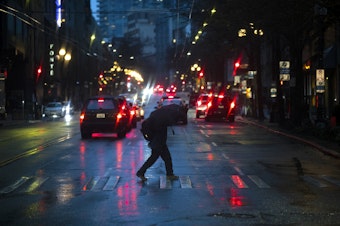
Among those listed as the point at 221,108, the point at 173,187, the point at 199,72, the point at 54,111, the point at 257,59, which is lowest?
the point at 173,187

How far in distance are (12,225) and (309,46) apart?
4061cm

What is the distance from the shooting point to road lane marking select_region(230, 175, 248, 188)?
41.5 ft

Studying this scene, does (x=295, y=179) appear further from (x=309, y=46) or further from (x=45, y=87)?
(x=45, y=87)

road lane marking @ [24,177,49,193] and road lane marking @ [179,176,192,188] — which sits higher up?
road lane marking @ [24,177,49,193]

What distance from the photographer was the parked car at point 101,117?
2636cm

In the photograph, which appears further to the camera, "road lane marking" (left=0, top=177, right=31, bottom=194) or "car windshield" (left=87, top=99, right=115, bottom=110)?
"car windshield" (left=87, top=99, right=115, bottom=110)

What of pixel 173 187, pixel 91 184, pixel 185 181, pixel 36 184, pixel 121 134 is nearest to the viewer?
pixel 173 187

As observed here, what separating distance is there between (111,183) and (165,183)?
44.4 inches

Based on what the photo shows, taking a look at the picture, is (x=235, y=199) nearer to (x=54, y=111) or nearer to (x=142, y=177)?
(x=142, y=177)

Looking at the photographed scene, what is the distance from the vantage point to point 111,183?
12914 mm

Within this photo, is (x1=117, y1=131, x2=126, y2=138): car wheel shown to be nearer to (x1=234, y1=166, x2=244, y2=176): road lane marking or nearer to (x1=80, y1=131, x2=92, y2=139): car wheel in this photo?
(x1=80, y1=131, x2=92, y2=139): car wheel

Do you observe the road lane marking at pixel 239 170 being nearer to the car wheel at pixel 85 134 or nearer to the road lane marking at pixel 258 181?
the road lane marking at pixel 258 181

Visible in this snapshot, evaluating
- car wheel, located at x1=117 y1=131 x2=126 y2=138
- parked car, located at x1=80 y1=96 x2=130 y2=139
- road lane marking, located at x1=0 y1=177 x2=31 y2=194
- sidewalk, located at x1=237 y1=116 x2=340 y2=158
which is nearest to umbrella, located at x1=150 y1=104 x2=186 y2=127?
road lane marking, located at x1=0 y1=177 x2=31 y2=194

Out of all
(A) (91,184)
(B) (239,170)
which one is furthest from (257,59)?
(A) (91,184)
